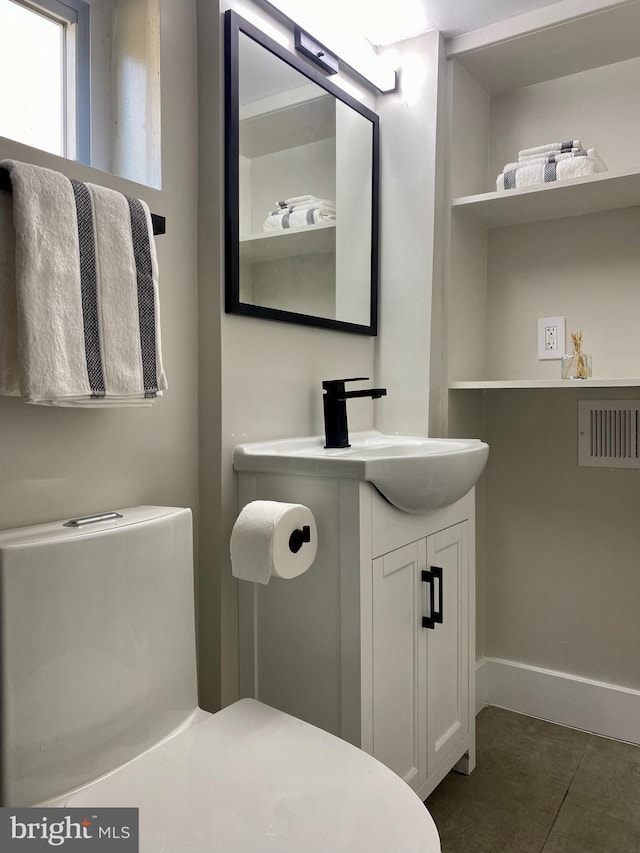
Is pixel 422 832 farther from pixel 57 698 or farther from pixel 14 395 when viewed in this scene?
pixel 14 395

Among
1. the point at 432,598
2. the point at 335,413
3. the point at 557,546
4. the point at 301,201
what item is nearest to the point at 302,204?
the point at 301,201

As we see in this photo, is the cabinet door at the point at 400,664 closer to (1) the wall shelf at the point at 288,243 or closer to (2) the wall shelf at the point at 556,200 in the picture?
(1) the wall shelf at the point at 288,243

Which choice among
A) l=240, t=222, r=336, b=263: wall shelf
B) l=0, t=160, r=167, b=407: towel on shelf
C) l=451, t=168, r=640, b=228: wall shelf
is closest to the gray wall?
l=451, t=168, r=640, b=228: wall shelf

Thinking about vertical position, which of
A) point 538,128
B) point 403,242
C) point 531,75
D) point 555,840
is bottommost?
point 555,840

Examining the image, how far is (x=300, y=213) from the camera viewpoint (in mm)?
1718

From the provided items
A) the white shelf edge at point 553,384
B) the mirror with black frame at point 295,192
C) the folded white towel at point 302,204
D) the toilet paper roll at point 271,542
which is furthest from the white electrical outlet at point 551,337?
the toilet paper roll at point 271,542

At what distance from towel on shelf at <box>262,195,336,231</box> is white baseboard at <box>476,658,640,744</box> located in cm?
152

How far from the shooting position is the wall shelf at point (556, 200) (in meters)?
1.69

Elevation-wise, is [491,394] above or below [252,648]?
above

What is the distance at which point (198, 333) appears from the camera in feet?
4.81

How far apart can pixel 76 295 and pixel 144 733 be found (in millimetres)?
767

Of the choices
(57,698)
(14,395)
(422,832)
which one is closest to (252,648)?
(57,698)

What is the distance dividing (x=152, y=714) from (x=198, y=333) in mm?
801

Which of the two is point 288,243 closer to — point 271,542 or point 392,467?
point 392,467
